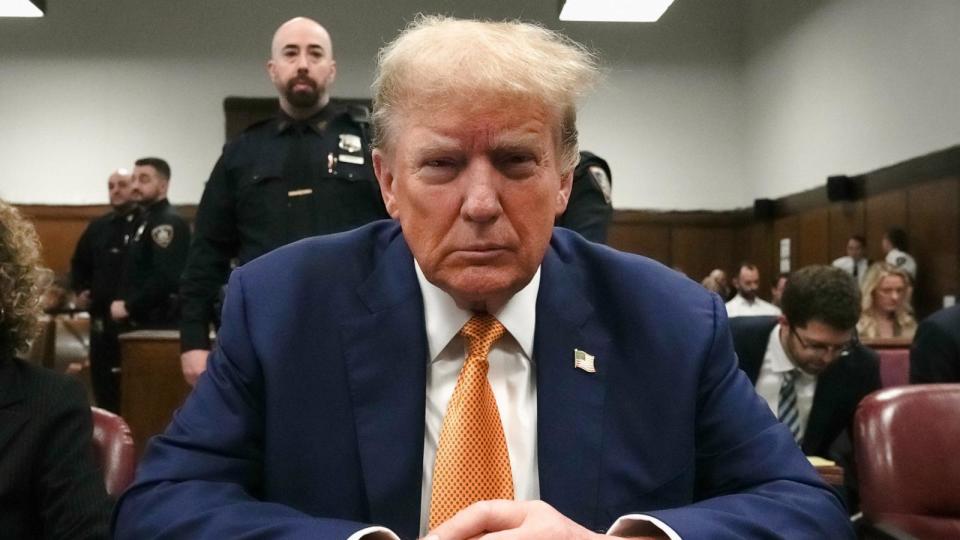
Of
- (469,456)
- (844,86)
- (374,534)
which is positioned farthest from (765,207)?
(374,534)

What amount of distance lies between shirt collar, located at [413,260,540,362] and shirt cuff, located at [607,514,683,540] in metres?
0.28

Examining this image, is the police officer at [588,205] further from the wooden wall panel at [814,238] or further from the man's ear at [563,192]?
the wooden wall panel at [814,238]

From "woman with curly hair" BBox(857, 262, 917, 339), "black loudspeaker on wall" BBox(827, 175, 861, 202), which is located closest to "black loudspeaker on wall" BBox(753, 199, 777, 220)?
"black loudspeaker on wall" BBox(827, 175, 861, 202)

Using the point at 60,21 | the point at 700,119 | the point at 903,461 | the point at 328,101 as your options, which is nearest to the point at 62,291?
the point at 60,21

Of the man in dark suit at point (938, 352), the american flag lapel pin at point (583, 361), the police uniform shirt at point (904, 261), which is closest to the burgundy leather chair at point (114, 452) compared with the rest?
the american flag lapel pin at point (583, 361)

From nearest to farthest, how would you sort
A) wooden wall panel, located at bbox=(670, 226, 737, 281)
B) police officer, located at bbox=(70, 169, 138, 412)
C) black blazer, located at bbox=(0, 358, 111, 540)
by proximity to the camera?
black blazer, located at bbox=(0, 358, 111, 540), police officer, located at bbox=(70, 169, 138, 412), wooden wall panel, located at bbox=(670, 226, 737, 281)

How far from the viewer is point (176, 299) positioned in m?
5.91

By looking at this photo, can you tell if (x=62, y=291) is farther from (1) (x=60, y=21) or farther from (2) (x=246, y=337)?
(2) (x=246, y=337)

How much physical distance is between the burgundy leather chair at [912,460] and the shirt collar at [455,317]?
3.58ft

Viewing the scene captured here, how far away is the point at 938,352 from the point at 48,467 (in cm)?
268

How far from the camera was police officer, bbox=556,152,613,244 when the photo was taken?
2.97 m

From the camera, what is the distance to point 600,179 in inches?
120

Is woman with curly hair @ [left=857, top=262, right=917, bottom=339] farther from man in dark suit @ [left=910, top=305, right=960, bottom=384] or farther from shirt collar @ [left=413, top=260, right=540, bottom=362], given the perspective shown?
shirt collar @ [left=413, top=260, right=540, bottom=362]

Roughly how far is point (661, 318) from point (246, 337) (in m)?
0.60
